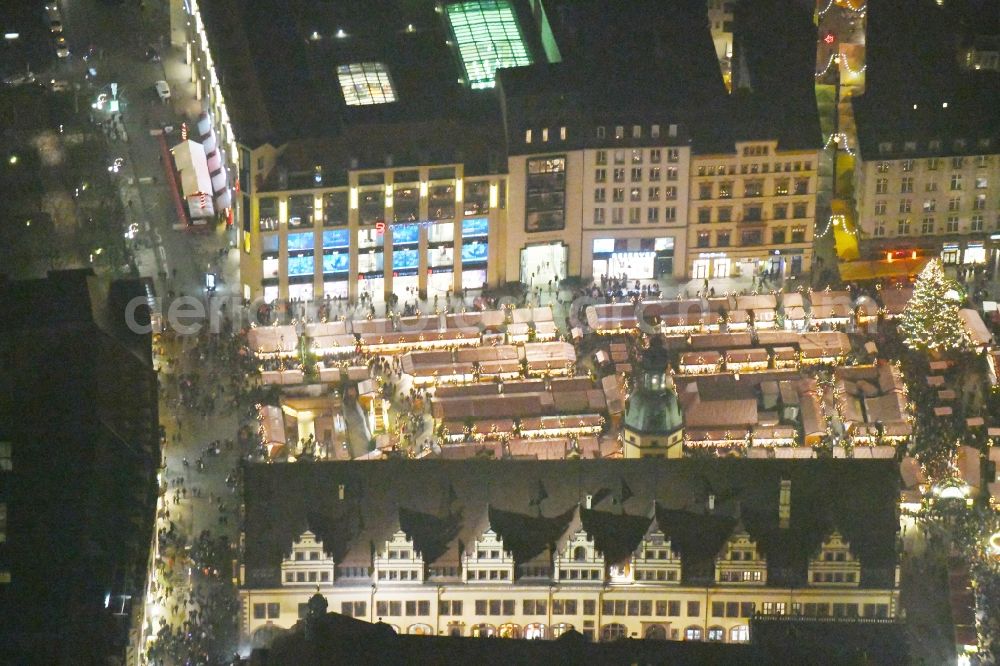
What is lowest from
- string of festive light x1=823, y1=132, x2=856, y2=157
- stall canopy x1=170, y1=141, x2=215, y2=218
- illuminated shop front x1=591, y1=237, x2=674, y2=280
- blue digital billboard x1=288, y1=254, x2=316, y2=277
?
blue digital billboard x1=288, y1=254, x2=316, y2=277

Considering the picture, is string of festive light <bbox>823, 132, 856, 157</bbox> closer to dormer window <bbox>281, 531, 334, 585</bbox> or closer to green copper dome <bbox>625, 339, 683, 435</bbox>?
green copper dome <bbox>625, 339, 683, 435</bbox>

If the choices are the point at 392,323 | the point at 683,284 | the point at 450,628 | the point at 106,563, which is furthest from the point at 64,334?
the point at 683,284

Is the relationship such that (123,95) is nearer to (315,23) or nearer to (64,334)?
(315,23)

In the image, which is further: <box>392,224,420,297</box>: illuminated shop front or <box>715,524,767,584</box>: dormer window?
<box>392,224,420,297</box>: illuminated shop front

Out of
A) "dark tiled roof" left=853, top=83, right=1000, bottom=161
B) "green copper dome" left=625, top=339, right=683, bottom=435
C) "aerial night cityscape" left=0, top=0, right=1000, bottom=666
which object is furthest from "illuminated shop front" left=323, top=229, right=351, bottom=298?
"green copper dome" left=625, top=339, right=683, bottom=435

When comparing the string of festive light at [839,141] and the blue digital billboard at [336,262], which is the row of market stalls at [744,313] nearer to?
the blue digital billboard at [336,262]

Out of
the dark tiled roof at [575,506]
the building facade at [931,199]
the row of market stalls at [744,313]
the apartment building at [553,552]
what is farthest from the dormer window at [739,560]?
the building facade at [931,199]

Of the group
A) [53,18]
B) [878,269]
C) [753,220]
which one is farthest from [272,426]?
[53,18]
